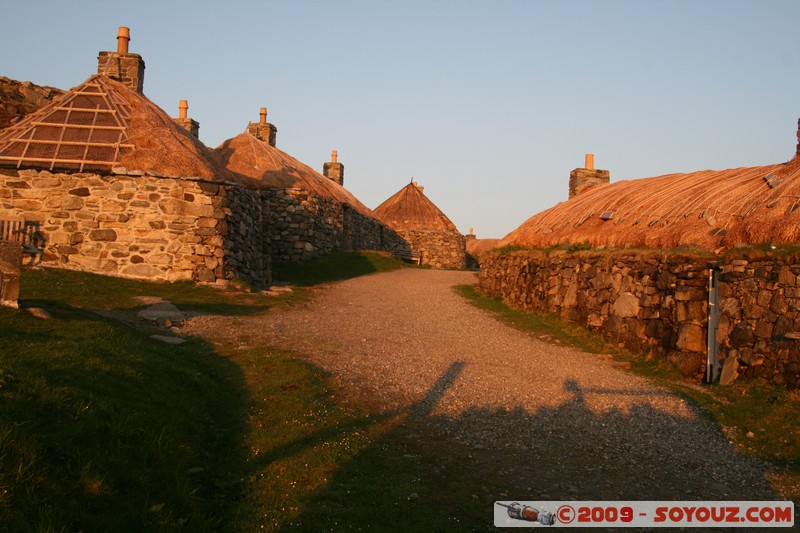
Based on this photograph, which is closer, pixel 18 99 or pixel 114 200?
pixel 114 200

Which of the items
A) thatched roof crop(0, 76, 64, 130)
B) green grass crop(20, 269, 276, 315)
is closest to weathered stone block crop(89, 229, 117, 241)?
green grass crop(20, 269, 276, 315)

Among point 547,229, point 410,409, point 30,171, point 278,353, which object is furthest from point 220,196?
point 410,409

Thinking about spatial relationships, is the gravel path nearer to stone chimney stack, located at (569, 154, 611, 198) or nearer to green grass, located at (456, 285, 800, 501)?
green grass, located at (456, 285, 800, 501)

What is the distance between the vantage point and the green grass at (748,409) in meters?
7.26

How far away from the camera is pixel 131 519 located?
436cm

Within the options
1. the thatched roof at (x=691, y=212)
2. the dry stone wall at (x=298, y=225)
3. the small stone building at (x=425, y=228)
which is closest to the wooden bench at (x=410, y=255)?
the small stone building at (x=425, y=228)

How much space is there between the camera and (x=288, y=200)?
1025 inches

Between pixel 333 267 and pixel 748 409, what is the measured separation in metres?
19.0

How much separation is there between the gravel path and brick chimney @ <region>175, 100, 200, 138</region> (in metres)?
15.3

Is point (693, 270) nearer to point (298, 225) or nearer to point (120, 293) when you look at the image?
point (120, 293)

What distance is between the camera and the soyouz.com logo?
527 cm

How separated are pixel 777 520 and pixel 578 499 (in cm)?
187

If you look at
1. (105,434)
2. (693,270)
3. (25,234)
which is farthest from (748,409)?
(25,234)

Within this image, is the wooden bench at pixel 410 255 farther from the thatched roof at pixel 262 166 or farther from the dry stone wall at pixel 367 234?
the thatched roof at pixel 262 166
